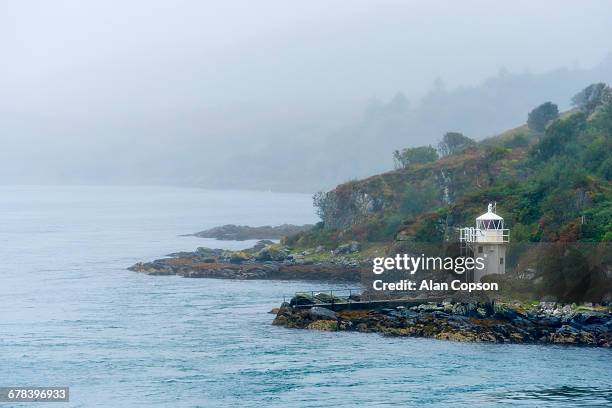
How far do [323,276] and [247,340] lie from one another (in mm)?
36397

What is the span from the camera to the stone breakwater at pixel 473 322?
220 ft

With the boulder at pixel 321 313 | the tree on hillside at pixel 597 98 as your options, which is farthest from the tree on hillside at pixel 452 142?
the boulder at pixel 321 313

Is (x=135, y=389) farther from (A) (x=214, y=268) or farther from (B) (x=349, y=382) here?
(A) (x=214, y=268)

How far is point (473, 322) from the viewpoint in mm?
69625

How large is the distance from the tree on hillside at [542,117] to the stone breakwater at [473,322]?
87.9 metres

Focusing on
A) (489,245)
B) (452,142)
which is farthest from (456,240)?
(452,142)

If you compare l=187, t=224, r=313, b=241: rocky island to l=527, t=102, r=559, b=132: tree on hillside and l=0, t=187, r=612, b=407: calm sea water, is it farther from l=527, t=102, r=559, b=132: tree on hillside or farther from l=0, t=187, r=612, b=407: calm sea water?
l=0, t=187, r=612, b=407: calm sea water

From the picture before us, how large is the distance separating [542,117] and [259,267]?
66872 millimetres

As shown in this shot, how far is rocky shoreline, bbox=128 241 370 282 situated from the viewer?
341 ft

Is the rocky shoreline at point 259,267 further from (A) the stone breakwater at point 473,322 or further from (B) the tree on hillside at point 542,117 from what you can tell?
(B) the tree on hillside at point 542,117

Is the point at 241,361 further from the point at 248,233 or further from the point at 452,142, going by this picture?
the point at 452,142

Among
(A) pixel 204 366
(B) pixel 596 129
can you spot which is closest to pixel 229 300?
(A) pixel 204 366

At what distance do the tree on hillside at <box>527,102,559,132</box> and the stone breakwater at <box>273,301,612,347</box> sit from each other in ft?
288

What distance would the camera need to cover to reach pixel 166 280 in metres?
102
